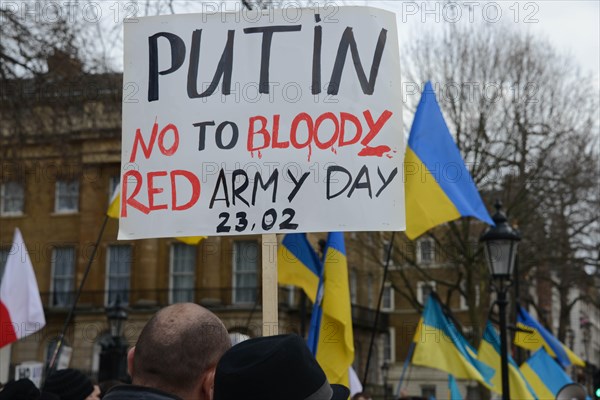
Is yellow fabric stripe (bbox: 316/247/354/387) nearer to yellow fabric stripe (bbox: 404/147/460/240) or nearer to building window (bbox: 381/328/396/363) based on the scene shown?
yellow fabric stripe (bbox: 404/147/460/240)

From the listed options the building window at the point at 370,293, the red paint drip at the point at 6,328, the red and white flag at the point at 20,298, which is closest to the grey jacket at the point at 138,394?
the red paint drip at the point at 6,328

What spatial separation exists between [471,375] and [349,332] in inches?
158

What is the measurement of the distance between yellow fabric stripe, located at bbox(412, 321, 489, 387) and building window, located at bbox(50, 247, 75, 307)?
1215 inches

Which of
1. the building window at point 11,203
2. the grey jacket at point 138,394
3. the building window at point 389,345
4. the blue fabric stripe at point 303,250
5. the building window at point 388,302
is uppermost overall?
the building window at point 11,203

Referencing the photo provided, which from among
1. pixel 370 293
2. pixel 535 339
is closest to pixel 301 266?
pixel 535 339

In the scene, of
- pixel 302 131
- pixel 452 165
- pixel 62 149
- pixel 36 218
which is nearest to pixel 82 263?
pixel 36 218

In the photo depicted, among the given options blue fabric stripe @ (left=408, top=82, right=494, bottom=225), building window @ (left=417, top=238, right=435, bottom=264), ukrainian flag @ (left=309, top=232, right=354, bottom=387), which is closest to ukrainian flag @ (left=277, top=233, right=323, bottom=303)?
ukrainian flag @ (left=309, top=232, right=354, bottom=387)

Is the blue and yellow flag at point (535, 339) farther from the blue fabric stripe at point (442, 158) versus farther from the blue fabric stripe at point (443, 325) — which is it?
the blue fabric stripe at point (442, 158)

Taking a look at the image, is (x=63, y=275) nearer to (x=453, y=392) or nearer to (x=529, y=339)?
(x=529, y=339)

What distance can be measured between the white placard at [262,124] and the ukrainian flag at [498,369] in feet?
23.2

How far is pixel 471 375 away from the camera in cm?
1179

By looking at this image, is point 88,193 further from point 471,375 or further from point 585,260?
point 471,375

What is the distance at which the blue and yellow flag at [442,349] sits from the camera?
11.8 m

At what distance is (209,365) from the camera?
3123mm
